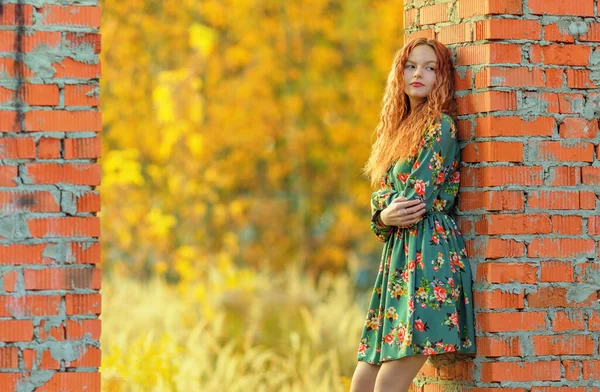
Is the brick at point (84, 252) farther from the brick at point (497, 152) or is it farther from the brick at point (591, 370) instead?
the brick at point (591, 370)

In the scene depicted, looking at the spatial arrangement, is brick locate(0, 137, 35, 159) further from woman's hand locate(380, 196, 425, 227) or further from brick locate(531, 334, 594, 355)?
brick locate(531, 334, 594, 355)

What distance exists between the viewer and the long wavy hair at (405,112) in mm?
4441

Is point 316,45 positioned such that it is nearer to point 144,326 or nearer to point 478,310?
point 144,326

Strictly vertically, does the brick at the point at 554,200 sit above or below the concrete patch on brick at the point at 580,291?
above

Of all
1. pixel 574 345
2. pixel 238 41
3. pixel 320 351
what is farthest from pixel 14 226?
pixel 238 41

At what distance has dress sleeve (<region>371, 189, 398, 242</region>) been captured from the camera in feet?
14.6

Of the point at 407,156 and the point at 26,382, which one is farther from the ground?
the point at 407,156

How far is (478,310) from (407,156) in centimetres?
74

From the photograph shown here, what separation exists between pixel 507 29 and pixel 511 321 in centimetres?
126

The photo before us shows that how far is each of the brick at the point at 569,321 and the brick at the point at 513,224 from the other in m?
0.37

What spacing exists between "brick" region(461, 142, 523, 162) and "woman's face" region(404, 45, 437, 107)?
1.08ft

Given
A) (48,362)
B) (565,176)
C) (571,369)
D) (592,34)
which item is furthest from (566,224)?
(48,362)

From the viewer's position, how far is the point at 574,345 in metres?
4.52

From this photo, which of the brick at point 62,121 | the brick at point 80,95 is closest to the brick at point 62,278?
the brick at point 62,121
